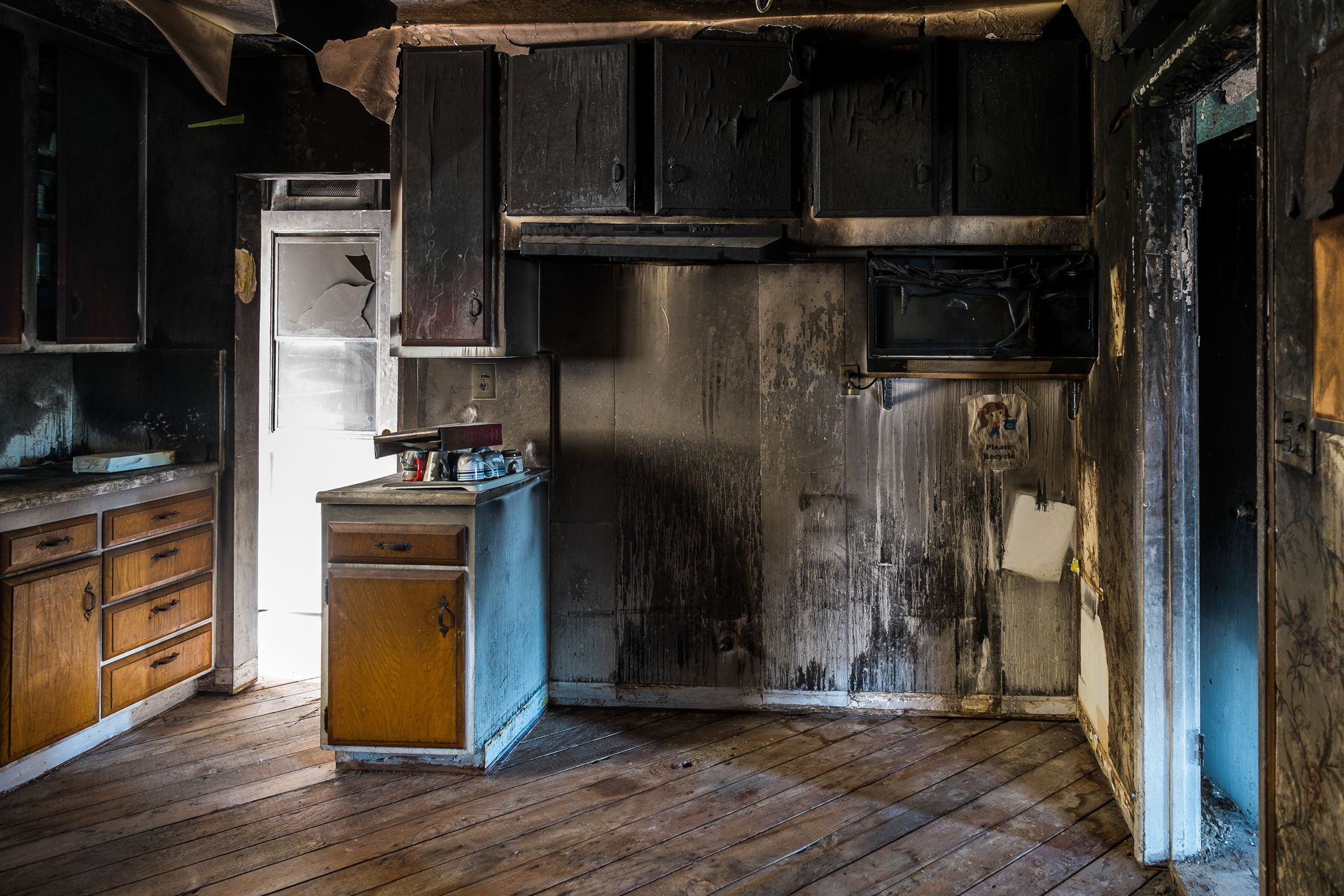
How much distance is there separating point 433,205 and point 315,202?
3.30 feet

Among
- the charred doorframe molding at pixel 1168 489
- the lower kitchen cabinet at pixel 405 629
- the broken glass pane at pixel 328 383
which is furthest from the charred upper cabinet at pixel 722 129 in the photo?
the broken glass pane at pixel 328 383

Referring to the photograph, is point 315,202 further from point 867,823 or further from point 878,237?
point 867,823

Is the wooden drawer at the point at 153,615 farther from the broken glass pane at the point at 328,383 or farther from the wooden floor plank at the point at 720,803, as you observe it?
the wooden floor plank at the point at 720,803

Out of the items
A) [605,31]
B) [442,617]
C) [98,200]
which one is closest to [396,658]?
[442,617]

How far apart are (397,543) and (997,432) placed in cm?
210

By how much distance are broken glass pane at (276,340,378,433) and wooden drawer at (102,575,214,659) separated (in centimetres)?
79

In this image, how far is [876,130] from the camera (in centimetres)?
289

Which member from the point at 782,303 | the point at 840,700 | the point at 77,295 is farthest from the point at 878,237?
the point at 77,295

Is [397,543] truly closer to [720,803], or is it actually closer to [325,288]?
[720,803]

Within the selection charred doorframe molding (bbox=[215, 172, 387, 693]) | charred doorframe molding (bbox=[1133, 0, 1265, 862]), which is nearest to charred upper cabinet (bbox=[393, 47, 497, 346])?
charred doorframe molding (bbox=[215, 172, 387, 693])

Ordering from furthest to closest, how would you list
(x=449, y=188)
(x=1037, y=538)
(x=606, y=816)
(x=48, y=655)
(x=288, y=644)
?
(x=288, y=644) < (x=1037, y=538) < (x=449, y=188) < (x=48, y=655) < (x=606, y=816)

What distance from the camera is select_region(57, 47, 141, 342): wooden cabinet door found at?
310 cm

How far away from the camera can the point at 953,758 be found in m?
2.88

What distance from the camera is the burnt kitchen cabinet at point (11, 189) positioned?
9.44 feet
